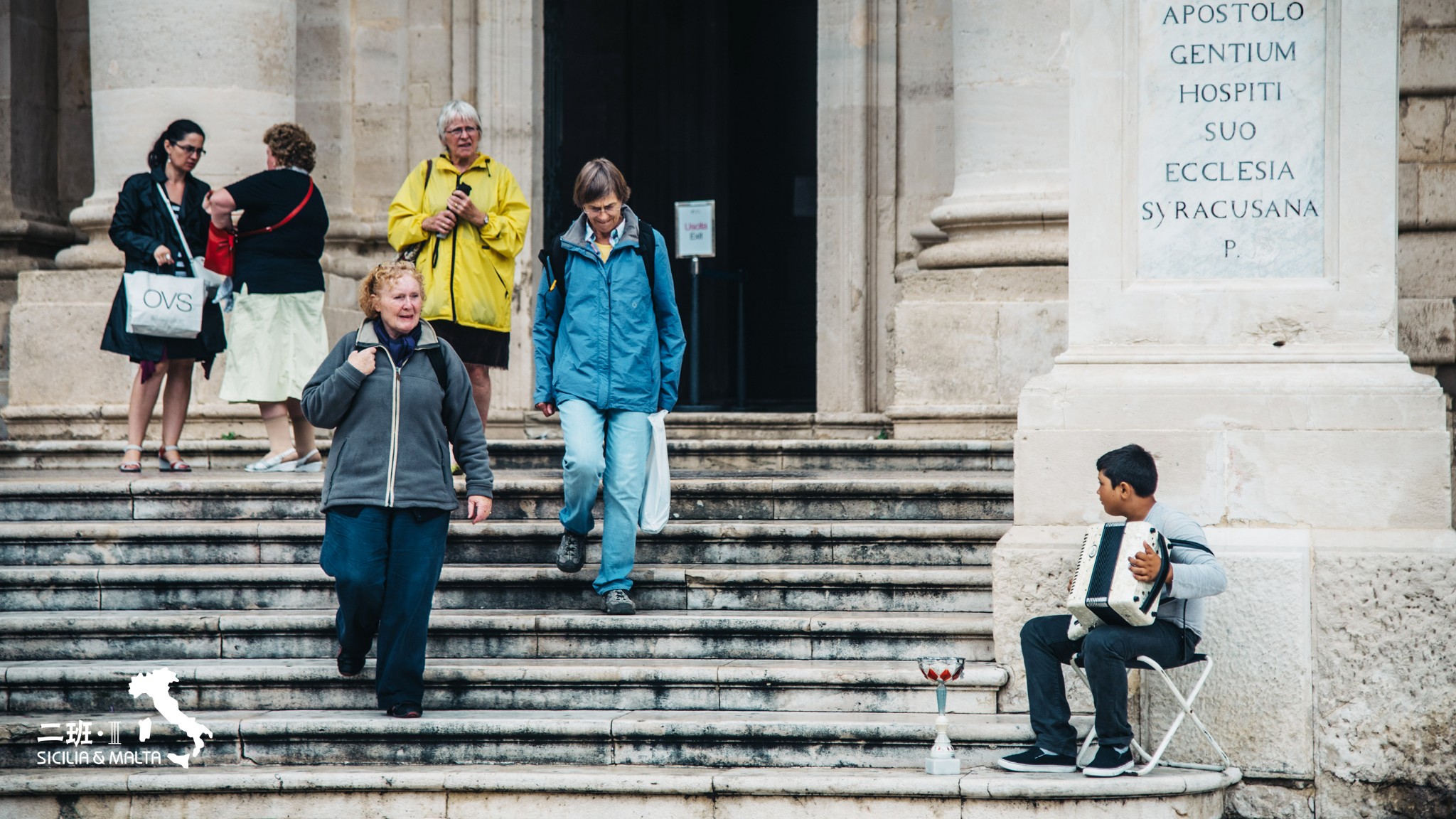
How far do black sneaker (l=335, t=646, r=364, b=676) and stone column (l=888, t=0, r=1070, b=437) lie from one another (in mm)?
4203

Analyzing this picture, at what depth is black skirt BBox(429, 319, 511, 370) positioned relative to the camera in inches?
318

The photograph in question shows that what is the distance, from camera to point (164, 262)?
27.8 feet

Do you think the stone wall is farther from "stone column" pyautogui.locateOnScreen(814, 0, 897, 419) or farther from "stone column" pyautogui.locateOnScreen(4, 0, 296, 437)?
"stone column" pyautogui.locateOnScreen(4, 0, 296, 437)

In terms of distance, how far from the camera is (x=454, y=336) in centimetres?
809

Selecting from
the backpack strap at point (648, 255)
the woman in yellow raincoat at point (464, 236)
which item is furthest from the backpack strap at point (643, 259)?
the woman in yellow raincoat at point (464, 236)

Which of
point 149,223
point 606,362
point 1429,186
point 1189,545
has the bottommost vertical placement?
point 1189,545

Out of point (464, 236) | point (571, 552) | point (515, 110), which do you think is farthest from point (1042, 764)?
point (515, 110)

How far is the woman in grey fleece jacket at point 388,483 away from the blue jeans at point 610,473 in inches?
23.7

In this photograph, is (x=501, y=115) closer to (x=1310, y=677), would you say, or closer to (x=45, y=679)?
(x=45, y=679)

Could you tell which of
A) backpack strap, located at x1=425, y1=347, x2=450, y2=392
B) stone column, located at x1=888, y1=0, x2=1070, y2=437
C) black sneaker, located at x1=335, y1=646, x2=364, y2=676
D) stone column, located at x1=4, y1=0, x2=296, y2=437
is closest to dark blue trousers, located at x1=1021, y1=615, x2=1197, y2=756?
backpack strap, located at x1=425, y1=347, x2=450, y2=392

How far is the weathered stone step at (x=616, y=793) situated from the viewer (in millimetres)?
5336

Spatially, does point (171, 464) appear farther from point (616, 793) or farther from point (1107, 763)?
point (1107, 763)

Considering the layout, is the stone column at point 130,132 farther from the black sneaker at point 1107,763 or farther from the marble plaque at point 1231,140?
the black sneaker at point 1107,763

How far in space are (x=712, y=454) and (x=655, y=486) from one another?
2.27 meters
